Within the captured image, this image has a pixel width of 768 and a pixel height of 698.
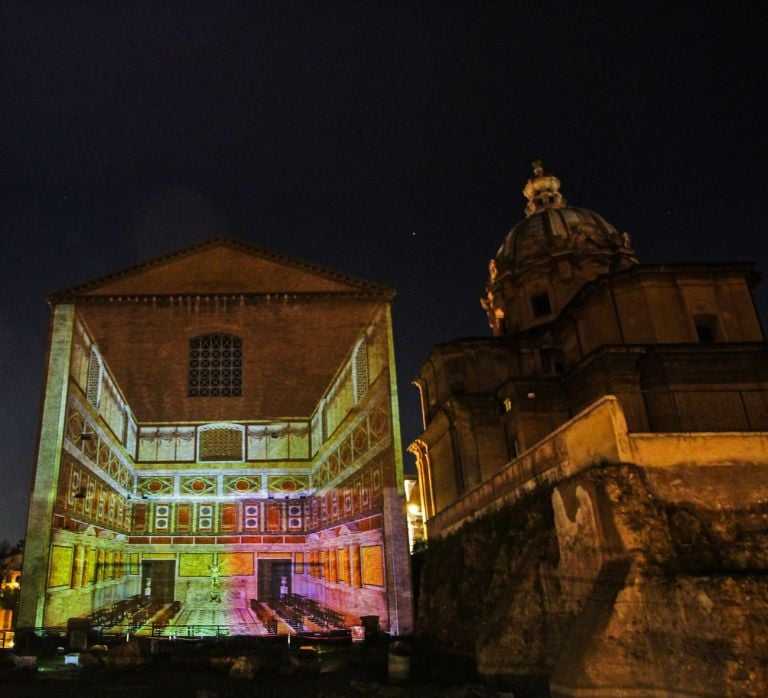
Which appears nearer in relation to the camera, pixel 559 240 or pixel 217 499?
pixel 217 499

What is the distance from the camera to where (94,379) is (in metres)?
20.9

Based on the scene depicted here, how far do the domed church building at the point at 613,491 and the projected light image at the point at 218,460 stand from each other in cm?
383

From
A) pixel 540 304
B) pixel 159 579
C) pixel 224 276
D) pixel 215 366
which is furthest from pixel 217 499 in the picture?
pixel 540 304

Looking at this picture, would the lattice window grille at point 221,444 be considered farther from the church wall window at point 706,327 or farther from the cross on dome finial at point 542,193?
the cross on dome finial at point 542,193

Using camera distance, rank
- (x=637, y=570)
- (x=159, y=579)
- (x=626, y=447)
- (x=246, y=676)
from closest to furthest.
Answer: (x=637, y=570) < (x=626, y=447) < (x=246, y=676) < (x=159, y=579)

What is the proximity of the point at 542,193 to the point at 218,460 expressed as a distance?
88.8ft

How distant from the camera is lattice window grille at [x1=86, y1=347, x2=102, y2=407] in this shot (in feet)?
66.6

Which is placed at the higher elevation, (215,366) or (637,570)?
(215,366)

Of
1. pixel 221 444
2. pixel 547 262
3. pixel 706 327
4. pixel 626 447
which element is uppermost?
pixel 547 262

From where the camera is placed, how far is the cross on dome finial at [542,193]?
134 feet

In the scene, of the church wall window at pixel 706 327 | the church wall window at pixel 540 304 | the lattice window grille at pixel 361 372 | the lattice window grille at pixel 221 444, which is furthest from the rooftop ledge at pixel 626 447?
the church wall window at pixel 540 304

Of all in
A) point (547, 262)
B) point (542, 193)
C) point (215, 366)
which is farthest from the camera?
point (542, 193)

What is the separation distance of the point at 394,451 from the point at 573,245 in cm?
2166

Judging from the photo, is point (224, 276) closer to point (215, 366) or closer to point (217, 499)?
point (215, 366)
